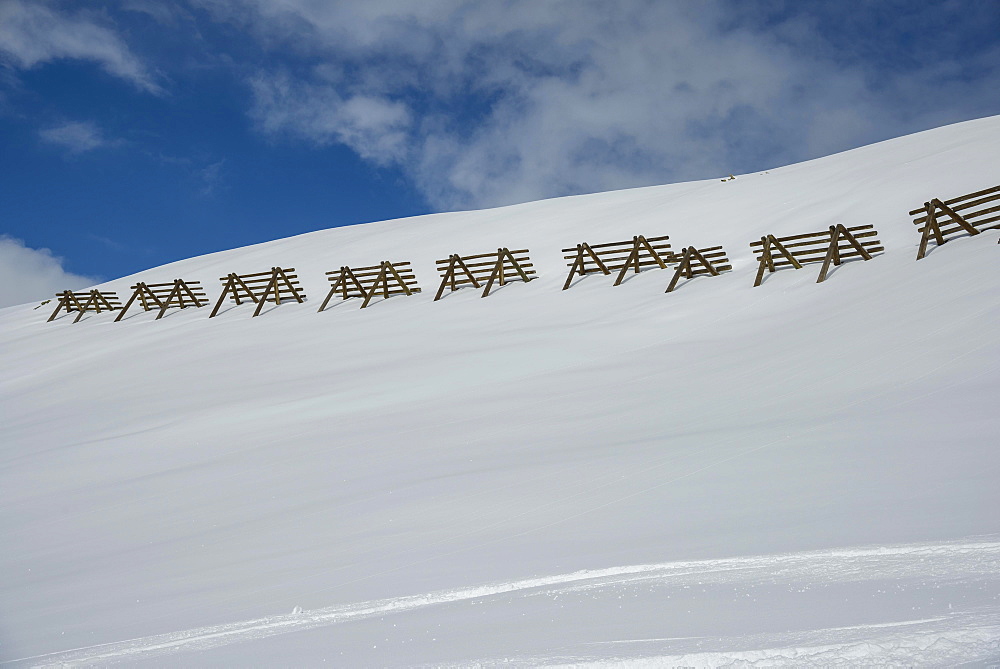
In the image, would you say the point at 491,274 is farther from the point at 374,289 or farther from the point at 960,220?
the point at 960,220

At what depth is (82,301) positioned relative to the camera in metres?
34.0

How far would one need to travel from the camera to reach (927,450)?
6.05 m

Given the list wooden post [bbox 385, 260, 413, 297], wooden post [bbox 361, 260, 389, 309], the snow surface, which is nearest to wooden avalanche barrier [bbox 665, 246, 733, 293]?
the snow surface

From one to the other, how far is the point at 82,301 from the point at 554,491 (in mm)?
34546

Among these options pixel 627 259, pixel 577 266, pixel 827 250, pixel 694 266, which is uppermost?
pixel 577 266

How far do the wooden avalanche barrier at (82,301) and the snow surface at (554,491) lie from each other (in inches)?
594

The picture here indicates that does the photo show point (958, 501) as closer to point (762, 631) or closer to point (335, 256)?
point (762, 631)

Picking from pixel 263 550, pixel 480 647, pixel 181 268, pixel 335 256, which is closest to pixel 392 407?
pixel 263 550

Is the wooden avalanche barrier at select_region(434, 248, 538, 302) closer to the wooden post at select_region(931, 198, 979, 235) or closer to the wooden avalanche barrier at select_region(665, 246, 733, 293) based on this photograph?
the wooden avalanche barrier at select_region(665, 246, 733, 293)

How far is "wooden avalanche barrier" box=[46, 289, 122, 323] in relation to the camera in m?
31.6

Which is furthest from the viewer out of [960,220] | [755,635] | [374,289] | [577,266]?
[374,289]

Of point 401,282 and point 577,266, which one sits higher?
point 401,282

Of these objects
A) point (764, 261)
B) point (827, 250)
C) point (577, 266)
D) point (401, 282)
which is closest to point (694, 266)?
point (764, 261)

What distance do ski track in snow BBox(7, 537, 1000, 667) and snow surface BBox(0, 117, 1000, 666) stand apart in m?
0.02
